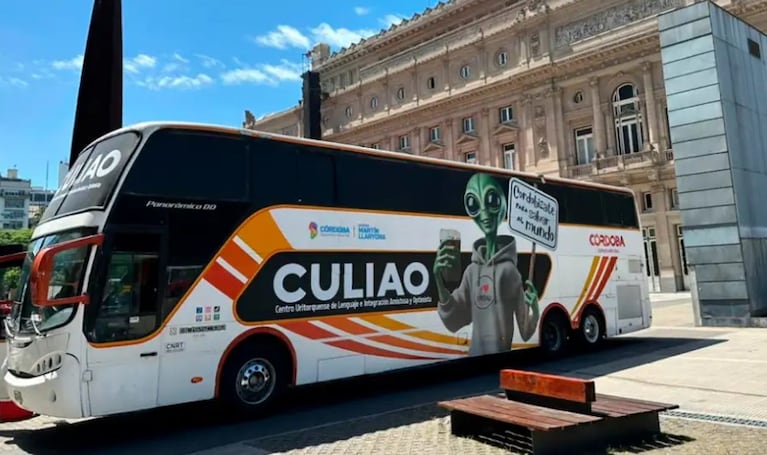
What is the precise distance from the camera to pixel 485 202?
1153cm

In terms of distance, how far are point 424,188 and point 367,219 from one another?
1551 mm

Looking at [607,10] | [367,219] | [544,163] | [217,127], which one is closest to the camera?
[217,127]

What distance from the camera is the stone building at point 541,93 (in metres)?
35.0

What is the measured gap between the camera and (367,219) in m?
9.56

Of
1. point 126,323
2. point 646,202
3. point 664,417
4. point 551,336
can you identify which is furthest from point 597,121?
point 126,323

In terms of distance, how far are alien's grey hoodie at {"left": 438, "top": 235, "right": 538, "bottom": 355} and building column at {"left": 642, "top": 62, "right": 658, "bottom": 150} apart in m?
27.8

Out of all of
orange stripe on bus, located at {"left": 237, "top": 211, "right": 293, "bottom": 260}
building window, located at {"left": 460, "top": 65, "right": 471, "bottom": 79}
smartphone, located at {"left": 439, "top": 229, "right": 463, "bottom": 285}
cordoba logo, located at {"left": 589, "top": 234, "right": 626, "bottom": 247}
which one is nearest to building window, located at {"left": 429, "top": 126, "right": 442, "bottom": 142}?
building window, located at {"left": 460, "top": 65, "right": 471, "bottom": 79}

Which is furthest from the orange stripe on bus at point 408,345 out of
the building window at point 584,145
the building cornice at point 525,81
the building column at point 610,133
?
the building window at point 584,145

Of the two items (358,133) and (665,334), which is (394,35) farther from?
(665,334)

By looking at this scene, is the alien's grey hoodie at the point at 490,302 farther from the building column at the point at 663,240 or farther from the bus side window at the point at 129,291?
the building column at the point at 663,240

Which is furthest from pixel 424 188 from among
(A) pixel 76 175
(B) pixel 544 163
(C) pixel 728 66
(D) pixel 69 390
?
(B) pixel 544 163

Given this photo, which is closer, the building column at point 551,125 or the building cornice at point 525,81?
the building cornice at point 525,81

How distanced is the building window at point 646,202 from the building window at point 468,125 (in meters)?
14.4

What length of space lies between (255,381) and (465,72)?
41.3 metres
